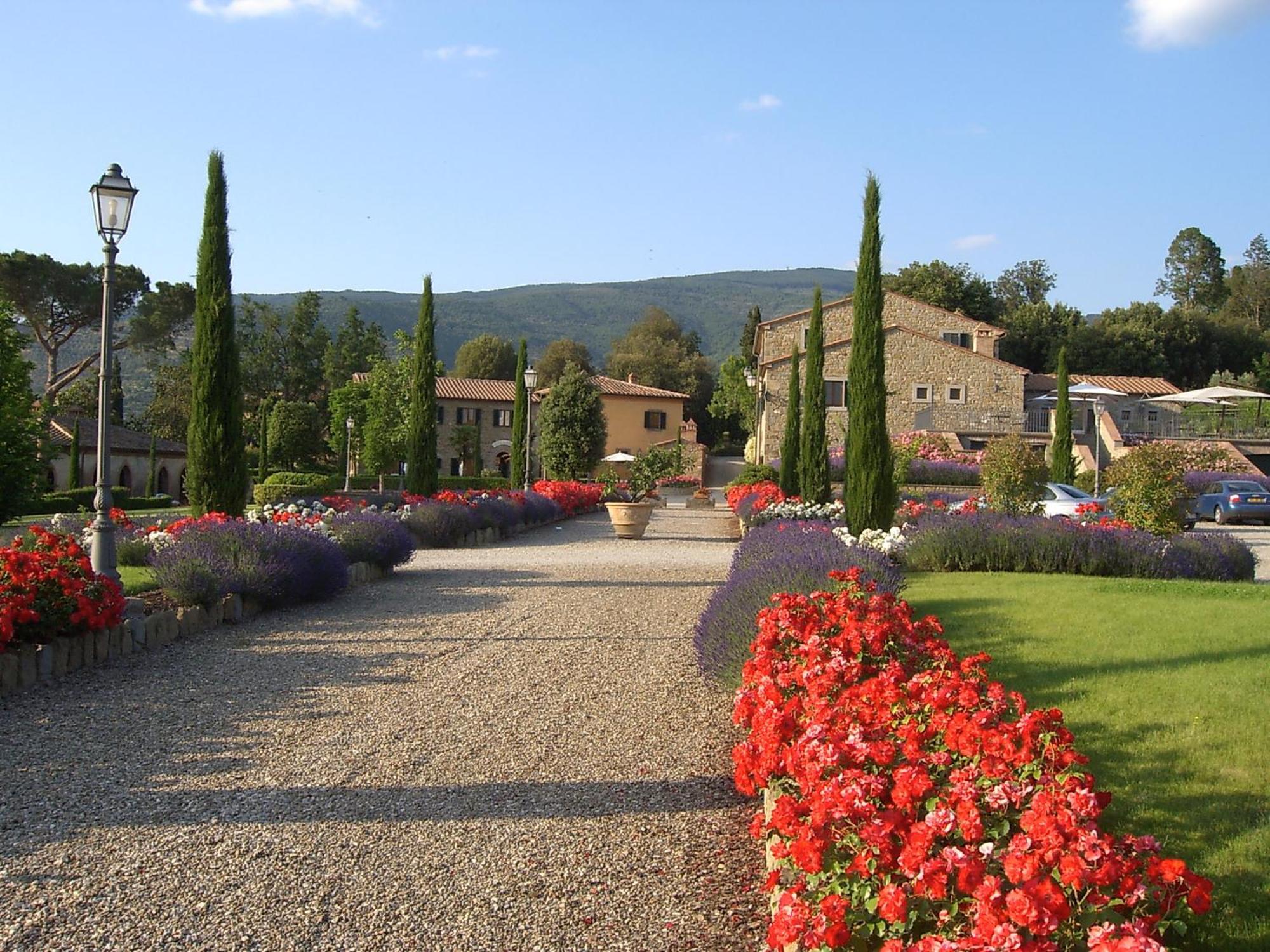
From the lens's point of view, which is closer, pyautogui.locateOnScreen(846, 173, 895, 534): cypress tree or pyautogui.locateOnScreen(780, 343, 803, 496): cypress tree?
pyautogui.locateOnScreen(846, 173, 895, 534): cypress tree

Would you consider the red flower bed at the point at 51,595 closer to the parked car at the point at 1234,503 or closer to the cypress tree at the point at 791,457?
the cypress tree at the point at 791,457

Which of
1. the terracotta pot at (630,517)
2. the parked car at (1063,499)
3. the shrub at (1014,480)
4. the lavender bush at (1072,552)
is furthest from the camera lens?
the parked car at (1063,499)

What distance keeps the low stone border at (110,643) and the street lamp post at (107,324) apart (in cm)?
71

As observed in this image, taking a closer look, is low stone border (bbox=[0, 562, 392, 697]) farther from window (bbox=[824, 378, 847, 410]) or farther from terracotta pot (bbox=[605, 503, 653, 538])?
window (bbox=[824, 378, 847, 410])

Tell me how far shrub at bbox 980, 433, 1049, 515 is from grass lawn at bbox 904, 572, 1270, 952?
20.0 feet

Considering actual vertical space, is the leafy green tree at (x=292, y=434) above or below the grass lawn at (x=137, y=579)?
above

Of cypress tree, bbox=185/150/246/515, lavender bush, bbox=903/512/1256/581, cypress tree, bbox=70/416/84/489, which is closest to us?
lavender bush, bbox=903/512/1256/581

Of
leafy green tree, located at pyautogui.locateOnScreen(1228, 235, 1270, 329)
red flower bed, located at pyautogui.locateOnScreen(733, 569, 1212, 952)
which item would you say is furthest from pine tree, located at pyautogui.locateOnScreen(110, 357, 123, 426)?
leafy green tree, located at pyautogui.locateOnScreen(1228, 235, 1270, 329)

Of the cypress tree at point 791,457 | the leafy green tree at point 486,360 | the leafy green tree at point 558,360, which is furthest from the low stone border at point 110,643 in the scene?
the leafy green tree at point 486,360

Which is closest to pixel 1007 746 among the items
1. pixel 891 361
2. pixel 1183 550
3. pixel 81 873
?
pixel 81 873

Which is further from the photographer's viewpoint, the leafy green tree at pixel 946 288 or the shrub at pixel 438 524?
the leafy green tree at pixel 946 288

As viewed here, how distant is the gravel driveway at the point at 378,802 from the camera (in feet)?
11.1

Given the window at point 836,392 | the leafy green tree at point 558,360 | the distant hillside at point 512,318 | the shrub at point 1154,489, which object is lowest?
the shrub at point 1154,489

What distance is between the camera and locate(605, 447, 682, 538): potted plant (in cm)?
2089
